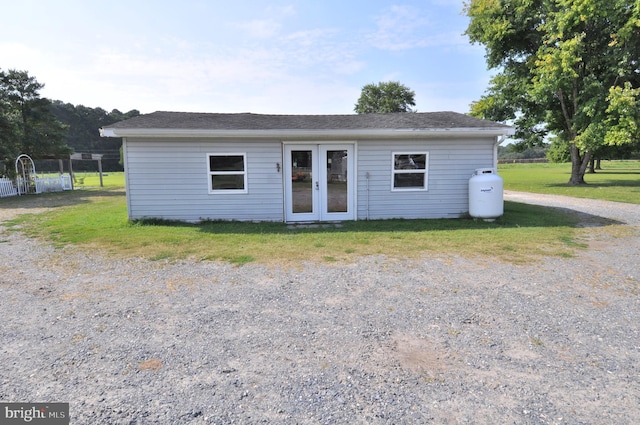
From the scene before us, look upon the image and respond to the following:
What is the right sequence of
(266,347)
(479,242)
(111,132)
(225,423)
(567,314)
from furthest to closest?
(111,132)
(479,242)
(567,314)
(266,347)
(225,423)

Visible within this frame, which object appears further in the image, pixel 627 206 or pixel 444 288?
pixel 627 206

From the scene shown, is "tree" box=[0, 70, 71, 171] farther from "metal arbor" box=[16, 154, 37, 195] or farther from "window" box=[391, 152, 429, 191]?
"window" box=[391, 152, 429, 191]

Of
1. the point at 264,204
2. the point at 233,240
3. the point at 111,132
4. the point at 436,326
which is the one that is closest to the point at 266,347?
the point at 436,326

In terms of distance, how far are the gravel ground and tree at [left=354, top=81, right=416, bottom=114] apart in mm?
43295

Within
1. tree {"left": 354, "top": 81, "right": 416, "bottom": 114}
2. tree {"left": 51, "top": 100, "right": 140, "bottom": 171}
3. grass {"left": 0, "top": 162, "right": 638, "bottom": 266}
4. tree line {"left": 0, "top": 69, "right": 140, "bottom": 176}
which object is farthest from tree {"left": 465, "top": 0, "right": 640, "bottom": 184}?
tree {"left": 51, "top": 100, "right": 140, "bottom": 171}

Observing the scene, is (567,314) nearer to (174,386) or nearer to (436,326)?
(436,326)

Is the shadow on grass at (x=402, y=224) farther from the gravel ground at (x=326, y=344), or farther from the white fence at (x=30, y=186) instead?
the white fence at (x=30, y=186)

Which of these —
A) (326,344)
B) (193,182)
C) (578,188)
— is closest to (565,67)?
(578,188)

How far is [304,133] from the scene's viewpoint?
8.55m

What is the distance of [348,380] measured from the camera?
2492mm

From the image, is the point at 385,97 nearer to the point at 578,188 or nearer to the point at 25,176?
the point at 578,188

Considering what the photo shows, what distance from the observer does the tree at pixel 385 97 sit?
150 ft

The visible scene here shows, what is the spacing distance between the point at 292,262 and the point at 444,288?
7.39ft

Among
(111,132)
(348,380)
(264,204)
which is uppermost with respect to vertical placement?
(111,132)
